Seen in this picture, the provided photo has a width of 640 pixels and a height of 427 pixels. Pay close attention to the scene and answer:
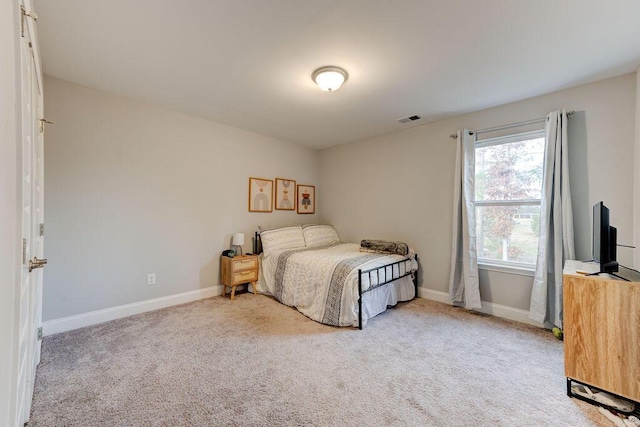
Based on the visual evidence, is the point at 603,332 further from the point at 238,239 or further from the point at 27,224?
the point at 238,239

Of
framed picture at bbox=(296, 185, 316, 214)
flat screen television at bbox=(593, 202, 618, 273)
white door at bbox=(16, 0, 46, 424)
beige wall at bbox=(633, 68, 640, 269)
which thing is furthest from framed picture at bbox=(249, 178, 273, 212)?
beige wall at bbox=(633, 68, 640, 269)

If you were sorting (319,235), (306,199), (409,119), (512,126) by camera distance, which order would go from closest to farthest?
(512,126) < (409,119) < (319,235) < (306,199)

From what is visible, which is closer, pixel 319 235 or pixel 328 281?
pixel 328 281

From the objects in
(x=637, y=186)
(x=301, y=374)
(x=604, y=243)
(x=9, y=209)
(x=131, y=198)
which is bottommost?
(x=301, y=374)

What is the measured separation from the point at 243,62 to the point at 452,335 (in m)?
3.09

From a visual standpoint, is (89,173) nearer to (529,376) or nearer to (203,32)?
(203,32)

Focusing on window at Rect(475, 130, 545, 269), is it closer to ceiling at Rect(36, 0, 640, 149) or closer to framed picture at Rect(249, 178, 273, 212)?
ceiling at Rect(36, 0, 640, 149)

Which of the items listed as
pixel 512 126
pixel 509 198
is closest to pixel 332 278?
pixel 509 198

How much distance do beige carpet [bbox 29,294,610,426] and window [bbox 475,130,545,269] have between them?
79 cm

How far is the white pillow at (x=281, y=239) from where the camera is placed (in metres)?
3.72

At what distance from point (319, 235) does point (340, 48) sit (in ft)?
9.57

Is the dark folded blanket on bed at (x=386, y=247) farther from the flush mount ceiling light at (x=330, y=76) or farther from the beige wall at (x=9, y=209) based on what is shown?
the beige wall at (x=9, y=209)

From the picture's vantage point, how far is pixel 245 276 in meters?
3.48

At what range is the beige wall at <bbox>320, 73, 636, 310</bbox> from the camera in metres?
2.31
